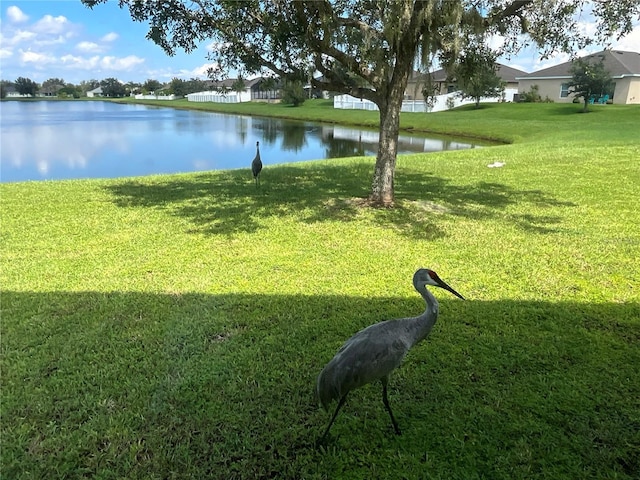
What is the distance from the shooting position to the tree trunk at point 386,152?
23.7 feet

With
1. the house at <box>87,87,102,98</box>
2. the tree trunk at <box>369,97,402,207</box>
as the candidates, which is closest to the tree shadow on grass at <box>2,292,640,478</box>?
the tree trunk at <box>369,97,402,207</box>

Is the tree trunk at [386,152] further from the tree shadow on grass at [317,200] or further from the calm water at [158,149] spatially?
the calm water at [158,149]

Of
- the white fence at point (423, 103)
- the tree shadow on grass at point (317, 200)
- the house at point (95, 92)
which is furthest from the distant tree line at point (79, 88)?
the tree shadow on grass at point (317, 200)

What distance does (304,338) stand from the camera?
3.81 metres

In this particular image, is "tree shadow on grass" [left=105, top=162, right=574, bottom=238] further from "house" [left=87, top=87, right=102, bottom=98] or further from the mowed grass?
"house" [left=87, top=87, right=102, bottom=98]

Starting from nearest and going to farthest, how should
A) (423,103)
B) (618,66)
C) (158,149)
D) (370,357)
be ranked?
(370,357)
(158,149)
(618,66)
(423,103)

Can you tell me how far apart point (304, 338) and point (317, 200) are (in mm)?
4894

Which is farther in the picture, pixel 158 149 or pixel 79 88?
pixel 79 88

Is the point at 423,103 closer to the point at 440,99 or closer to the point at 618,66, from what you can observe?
the point at 440,99

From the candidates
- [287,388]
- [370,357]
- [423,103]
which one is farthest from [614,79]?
[370,357]

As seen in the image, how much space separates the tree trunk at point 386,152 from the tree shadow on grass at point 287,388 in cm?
355

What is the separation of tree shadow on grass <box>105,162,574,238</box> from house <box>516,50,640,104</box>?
98.3 ft

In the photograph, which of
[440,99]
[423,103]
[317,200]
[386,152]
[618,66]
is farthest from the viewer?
[440,99]

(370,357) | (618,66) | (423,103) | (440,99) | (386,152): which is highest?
(618,66)
